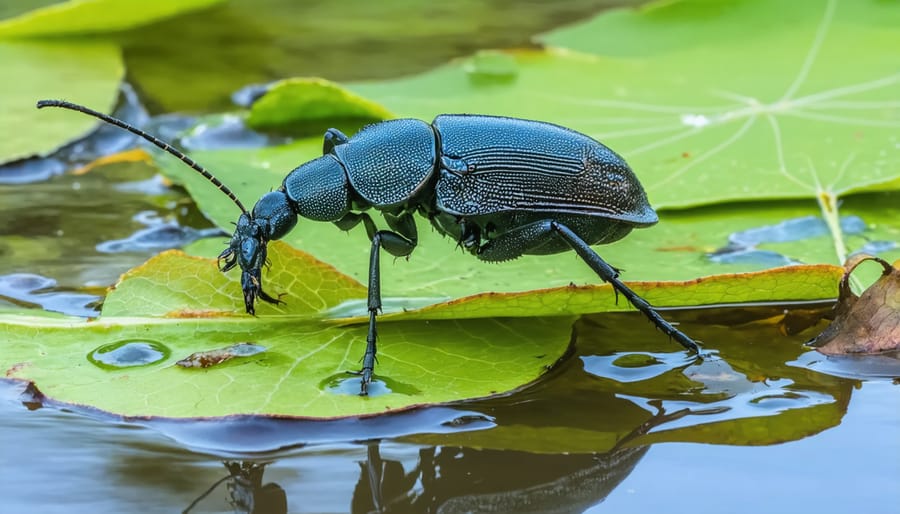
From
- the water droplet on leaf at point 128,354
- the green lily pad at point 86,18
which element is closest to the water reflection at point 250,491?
the water droplet on leaf at point 128,354

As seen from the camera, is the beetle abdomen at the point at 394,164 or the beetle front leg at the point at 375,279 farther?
the beetle abdomen at the point at 394,164

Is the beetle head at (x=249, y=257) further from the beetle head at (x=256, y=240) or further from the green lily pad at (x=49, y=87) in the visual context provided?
the green lily pad at (x=49, y=87)

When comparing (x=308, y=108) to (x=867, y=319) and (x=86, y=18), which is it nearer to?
(x=86, y=18)

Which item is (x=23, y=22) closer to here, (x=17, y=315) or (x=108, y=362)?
(x=17, y=315)

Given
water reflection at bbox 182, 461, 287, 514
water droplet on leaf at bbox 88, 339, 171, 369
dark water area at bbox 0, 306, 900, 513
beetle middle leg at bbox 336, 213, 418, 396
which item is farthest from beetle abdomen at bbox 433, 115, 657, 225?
water reflection at bbox 182, 461, 287, 514

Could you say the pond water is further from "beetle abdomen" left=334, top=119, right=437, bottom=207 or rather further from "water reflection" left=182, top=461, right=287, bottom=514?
"beetle abdomen" left=334, top=119, right=437, bottom=207

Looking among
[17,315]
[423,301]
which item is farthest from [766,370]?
[17,315]
